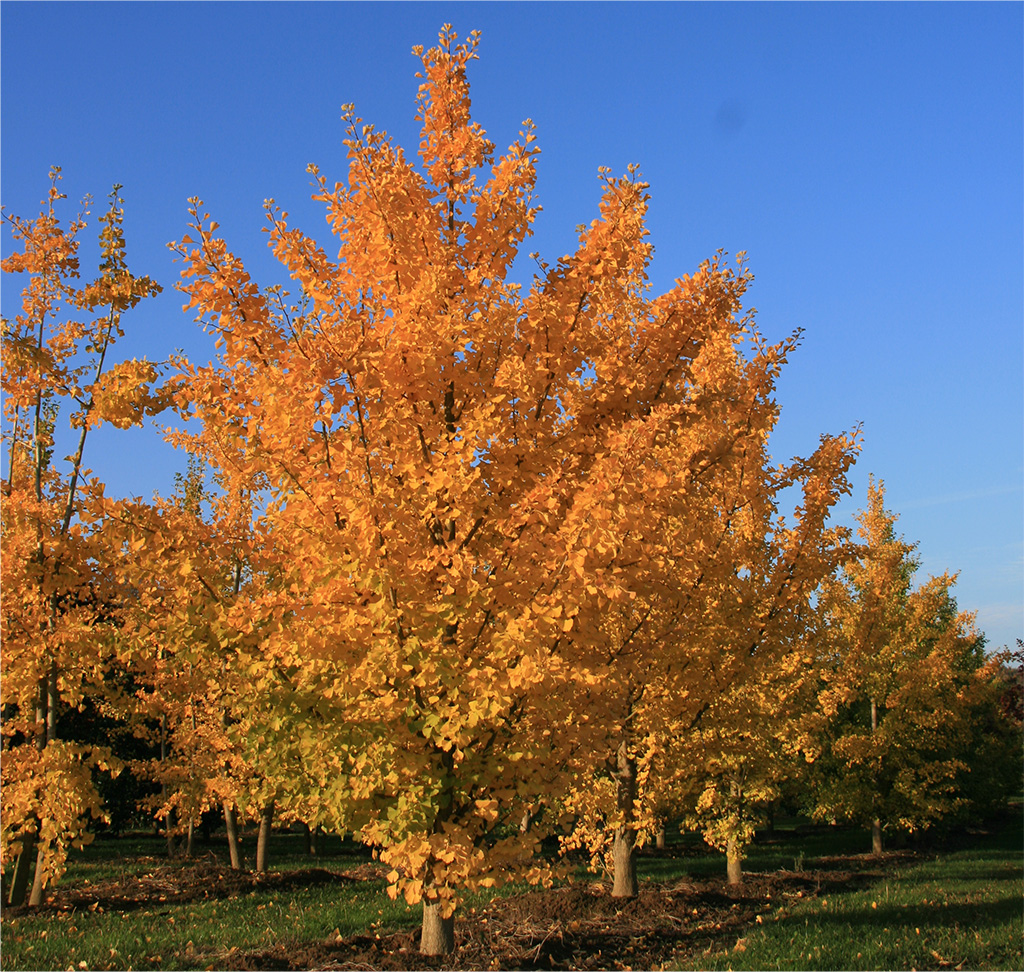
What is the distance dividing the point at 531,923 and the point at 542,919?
467mm

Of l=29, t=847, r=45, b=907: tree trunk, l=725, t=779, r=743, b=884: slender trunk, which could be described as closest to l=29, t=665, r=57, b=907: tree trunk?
l=29, t=847, r=45, b=907: tree trunk

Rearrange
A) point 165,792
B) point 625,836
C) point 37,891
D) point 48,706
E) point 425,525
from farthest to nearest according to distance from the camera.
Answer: point 165,792 → point 625,836 → point 37,891 → point 48,706 → point 425,525

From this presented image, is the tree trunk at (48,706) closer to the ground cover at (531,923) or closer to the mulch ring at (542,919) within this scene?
the ground cover at (531,923)

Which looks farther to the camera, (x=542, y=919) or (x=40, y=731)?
(x=542, y=919)

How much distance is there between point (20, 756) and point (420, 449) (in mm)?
6402

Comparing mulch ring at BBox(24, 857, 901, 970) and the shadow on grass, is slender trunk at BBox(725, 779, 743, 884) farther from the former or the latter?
the shadow on grass

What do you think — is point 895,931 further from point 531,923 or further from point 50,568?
point 50,568

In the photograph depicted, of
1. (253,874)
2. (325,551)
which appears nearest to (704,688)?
(325,551)

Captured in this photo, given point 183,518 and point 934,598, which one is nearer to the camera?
point 183,518

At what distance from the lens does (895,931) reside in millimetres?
8500

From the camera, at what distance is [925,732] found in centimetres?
1958

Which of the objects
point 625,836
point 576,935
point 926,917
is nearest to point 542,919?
point 576,935

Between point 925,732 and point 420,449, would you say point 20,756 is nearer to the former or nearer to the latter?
point 420,449

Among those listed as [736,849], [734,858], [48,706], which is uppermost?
[48,706]
